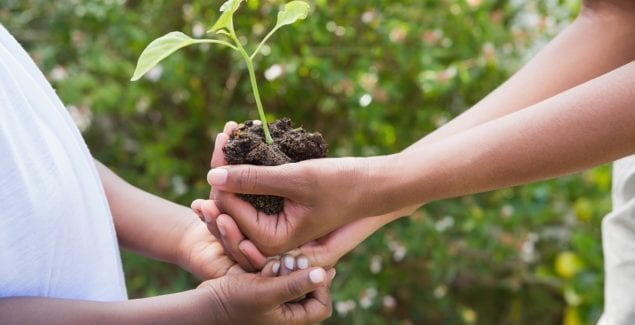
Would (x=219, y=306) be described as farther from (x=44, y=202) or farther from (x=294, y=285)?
(x=44, y=202)

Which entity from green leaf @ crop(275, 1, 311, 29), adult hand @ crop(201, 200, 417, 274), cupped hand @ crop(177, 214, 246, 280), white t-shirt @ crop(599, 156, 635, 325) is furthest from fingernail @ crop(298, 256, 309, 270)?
white t-shirt @ crop(599, 156, 635, 325)

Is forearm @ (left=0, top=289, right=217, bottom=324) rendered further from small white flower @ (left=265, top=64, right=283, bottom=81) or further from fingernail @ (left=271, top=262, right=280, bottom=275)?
small white flower @ (left=265, top=64, right=283, bottom=81)

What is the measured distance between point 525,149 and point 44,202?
0.71 metres

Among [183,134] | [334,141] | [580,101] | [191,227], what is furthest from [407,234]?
[580,101]

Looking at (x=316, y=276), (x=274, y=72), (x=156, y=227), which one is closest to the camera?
(x=316, y=276)

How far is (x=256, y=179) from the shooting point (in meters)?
1.17

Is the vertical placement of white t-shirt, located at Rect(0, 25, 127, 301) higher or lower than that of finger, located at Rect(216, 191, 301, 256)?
higher

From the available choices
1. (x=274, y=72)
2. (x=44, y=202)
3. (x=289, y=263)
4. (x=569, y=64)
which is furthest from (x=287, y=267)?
(x=274, y=72)

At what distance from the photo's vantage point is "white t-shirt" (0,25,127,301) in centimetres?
107

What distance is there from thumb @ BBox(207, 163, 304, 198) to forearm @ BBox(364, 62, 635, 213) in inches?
5.7

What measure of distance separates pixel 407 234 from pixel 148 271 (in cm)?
100

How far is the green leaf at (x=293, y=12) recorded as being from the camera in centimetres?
123

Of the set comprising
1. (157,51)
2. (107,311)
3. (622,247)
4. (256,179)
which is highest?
(157,51)

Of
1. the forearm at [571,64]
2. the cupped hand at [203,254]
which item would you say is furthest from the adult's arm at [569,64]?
the cupped hand at [203,254]
